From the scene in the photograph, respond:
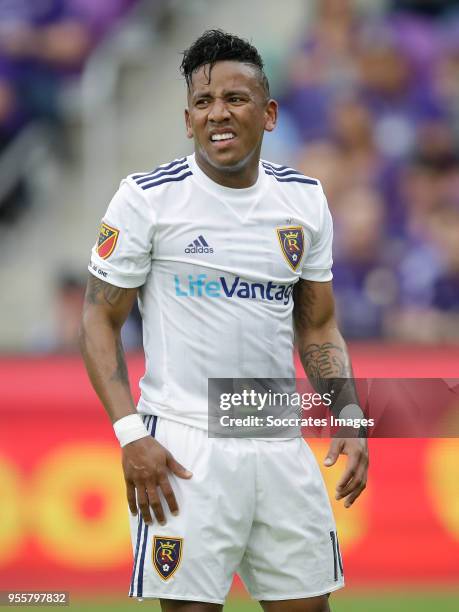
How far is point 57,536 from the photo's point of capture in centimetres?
644

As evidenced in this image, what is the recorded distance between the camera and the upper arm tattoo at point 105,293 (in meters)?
3.88

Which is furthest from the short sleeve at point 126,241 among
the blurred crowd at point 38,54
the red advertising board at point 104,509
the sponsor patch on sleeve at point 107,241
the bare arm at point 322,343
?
the blurred crowd at point 38,54

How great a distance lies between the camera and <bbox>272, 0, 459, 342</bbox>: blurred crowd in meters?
8.05

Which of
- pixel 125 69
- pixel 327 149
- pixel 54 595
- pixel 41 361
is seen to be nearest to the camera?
pixel 54 595

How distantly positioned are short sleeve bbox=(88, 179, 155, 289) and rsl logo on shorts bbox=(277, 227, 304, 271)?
0.44 metres

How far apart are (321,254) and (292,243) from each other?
6.6 inches

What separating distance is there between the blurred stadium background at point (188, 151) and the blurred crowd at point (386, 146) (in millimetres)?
14

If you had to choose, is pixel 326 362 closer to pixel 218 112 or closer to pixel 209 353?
pixel 209 353

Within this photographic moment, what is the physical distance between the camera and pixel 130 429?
375cm

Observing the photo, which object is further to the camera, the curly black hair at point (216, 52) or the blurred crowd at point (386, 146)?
the blurred crowd at point (386, 146)

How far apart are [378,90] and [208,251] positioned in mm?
5855

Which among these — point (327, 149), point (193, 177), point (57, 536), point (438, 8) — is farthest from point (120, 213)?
point (438, 8)

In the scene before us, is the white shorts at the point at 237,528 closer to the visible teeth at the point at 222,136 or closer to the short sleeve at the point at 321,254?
the short sleeve at the point at 321,254

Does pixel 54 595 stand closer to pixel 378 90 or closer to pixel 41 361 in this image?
pixel 41 361
